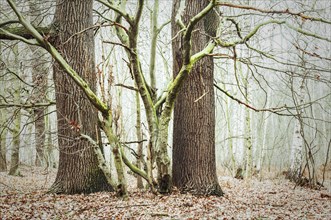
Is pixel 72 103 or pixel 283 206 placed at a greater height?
pixel 72 103

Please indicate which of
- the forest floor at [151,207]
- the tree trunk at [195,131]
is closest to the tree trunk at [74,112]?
the forest floor at [151,207]

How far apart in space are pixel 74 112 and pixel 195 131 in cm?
269

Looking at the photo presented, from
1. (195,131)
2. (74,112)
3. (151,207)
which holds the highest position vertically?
(74,112)

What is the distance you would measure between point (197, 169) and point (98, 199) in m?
2.16

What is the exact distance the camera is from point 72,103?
276 inches

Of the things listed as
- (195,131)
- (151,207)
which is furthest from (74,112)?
(151,207)

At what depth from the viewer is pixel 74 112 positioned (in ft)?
23.0

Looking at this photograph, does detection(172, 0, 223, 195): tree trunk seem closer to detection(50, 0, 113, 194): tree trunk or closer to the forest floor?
the forest floor

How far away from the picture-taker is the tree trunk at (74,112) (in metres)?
6.80

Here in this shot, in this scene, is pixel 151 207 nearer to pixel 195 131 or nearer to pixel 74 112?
pixel 195 131

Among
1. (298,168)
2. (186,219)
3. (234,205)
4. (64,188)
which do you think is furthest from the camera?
(298,168)

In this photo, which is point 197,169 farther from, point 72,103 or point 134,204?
point 72,103

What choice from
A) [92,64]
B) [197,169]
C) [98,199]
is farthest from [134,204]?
[92,64]

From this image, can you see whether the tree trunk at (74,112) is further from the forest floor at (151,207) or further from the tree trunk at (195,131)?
the tree trunk at (195,131)
